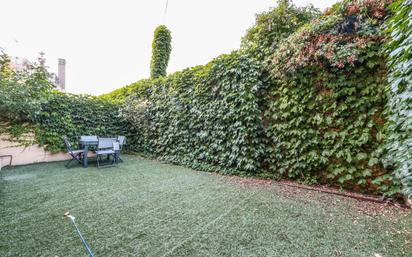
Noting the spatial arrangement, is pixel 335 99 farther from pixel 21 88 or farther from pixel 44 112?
pixel 44 112

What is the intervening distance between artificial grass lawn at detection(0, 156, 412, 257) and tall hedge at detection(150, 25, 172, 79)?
→ 20.7 feet

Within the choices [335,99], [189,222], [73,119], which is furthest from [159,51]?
[189,222]

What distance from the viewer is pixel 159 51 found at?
26.8 feet

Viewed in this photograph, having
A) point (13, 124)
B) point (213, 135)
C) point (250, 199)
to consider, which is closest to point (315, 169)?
point (250, 199)

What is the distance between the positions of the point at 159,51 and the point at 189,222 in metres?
8.11

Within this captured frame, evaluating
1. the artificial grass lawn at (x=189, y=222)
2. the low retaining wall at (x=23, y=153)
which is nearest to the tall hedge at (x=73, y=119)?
the low retaining wall at (x=23, y=153)

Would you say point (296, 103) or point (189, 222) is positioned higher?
point (296, 103)

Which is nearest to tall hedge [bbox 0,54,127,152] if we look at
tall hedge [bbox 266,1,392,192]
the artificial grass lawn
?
the artificial grass lawn

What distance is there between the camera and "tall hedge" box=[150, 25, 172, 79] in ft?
26.7

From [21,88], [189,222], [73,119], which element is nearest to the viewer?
[189,222]

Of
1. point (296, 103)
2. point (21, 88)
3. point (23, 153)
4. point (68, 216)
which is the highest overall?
point (21, 88)

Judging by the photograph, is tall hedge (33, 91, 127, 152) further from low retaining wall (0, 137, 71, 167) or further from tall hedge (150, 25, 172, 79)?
tall hedge (150, 25, 172, 79)

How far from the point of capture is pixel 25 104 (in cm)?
438

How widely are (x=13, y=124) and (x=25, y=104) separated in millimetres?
1027
